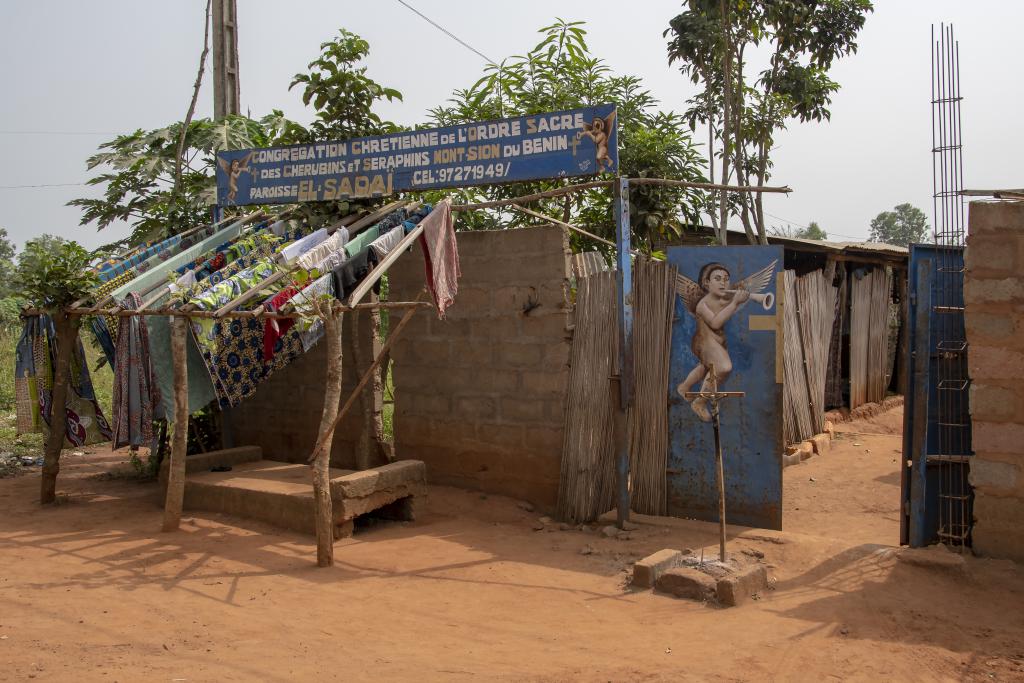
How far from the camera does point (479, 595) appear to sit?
5137 millimetres

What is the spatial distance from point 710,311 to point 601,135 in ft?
Result: 5.20

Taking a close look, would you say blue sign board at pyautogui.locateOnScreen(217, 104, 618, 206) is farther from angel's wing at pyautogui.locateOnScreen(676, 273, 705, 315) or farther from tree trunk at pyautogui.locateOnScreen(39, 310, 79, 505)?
tree trunk at pyautogui.locateOnScreen(39, 310, 79, 505)

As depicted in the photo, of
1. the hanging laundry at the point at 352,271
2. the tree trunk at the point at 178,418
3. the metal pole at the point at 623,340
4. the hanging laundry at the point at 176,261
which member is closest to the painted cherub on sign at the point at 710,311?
the metal pole at the point at 623,340

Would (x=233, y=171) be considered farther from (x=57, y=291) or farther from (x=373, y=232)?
(x=373, y=232)

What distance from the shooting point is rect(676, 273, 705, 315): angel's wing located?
21.0 feet

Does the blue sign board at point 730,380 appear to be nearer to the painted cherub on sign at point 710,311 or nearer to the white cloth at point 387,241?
the painted cherub on sign at point 710,311

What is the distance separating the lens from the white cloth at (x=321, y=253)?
638 cm

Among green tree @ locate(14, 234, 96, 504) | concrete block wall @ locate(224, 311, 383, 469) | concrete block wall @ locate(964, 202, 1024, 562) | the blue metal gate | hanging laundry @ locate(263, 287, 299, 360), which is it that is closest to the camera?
concrete block wall @ locate(964, 202, 1024, 562)

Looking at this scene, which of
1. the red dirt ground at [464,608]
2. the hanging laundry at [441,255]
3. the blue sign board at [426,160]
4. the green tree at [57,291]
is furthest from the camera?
the green tree at [57,291]

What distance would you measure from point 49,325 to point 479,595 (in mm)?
5078

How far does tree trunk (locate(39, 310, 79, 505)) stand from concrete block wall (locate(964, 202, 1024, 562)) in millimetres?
6942

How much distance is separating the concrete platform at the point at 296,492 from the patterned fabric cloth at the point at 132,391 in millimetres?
574

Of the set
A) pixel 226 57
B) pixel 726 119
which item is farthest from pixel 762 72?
pixel 226 57

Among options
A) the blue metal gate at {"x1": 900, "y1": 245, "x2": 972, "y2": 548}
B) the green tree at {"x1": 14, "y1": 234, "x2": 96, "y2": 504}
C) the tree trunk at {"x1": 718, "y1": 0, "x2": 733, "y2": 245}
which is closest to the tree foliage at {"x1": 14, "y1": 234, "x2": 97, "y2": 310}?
the green tree at {"x1": 14, "y1": 234, "x2": 96, "y2": 504}
